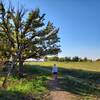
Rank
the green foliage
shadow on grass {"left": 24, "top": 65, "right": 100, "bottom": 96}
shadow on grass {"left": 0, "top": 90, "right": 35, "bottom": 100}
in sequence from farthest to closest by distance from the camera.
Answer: shadow on grass {"left": 24, "top": 65, "right": 100, "bottom": 96}
the green foliage
shadow on grass {"left": 0, "top": 90, "right": 35, "bottom": 100}

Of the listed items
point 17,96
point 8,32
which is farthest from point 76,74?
point 17,96

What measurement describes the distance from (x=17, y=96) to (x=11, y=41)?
16.4 meters

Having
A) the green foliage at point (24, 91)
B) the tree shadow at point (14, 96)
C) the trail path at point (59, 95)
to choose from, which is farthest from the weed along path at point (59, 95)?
the tree shadow at point (14, 96)

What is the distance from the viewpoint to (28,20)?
119 ft

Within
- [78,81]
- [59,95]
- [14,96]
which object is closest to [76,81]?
[78,81]

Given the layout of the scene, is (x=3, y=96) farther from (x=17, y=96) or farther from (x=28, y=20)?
(x=28, y=20)

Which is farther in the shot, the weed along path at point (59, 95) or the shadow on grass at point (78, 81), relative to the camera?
the shadow on grass at point (78, 81)

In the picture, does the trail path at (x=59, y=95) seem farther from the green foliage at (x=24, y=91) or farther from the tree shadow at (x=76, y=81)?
the tree shadow at (x=76, y=81)

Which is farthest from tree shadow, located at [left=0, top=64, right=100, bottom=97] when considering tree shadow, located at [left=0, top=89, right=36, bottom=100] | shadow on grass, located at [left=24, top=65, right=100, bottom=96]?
tree shadow, located at [left=0, top=89, right=36, bottom=100]

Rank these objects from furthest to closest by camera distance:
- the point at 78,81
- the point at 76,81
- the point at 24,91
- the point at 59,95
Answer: the point at 78,81, the point at 76,81, the point at 59,95, the point at 24,91

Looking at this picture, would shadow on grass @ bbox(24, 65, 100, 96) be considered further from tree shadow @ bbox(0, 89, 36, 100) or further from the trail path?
tree shadow @ bbox(0, 89, 36, 100)

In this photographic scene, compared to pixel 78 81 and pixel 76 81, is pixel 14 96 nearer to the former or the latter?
pixel 76 81

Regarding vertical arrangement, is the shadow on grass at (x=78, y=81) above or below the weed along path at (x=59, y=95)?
above

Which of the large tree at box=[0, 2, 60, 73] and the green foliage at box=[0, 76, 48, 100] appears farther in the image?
the large tree at box=[0, 2, 60, 73]
